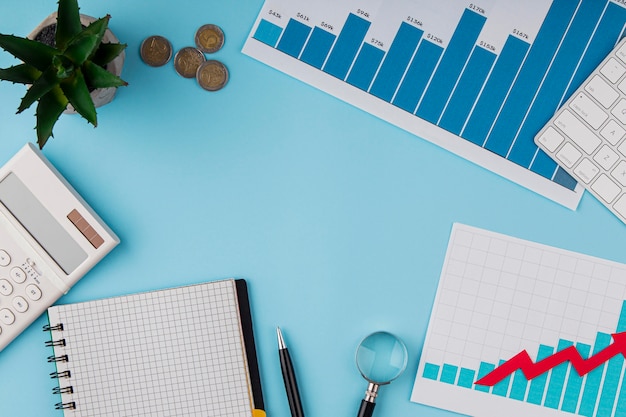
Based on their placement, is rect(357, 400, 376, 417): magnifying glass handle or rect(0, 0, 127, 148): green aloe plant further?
rect(357, 400, 376, 417): magnifying glass handle

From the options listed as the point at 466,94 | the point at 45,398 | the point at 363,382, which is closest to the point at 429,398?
the point at 363,382

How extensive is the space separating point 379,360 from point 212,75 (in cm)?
49

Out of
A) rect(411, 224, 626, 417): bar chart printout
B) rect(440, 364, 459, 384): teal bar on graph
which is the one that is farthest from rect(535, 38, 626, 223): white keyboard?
rect(440, 364, 459, 384): teal bar on graph

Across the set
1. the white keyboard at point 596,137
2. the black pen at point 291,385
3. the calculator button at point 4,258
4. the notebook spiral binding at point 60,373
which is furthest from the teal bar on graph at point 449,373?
the calculator button at point 4,258

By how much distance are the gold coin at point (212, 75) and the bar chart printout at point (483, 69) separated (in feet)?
0.50

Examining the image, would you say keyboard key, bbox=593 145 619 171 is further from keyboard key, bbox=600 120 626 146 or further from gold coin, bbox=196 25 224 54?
gold coin, bbox=196 25 224 54

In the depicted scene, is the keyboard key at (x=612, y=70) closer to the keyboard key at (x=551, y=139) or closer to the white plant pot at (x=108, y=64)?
the keyboard key at (x=551, y=139)

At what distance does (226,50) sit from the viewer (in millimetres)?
997

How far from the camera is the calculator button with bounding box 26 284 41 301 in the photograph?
97cm

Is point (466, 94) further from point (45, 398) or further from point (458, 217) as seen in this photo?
point (45, 398)

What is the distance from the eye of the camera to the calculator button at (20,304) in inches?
38.2

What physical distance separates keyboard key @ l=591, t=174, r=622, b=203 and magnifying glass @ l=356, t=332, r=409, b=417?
36 centimetres

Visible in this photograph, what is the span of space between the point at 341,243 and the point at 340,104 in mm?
207

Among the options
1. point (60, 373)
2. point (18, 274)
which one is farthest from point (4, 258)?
point (60, 373)
